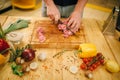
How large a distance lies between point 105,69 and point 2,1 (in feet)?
8.03

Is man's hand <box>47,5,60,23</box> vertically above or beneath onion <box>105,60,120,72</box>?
above

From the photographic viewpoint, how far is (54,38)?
1.17 m

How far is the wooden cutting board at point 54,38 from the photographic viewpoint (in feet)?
3.68

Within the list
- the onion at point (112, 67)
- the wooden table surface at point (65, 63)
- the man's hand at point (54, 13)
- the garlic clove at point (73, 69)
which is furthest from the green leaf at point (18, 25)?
the onion at point (112, 67)

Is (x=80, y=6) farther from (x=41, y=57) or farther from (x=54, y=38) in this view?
(x=41, y=57)

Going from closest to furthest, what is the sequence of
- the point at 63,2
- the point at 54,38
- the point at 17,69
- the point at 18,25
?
the point at 17,69 < the point at 54,38 < the point at 18,25 < the point at 63,2

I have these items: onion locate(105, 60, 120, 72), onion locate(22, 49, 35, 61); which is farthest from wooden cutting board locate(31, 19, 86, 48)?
onion locate(105, 60, 120, 72)

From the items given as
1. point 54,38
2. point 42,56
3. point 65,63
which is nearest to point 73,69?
point 65,63

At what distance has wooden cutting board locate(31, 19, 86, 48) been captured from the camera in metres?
1.12

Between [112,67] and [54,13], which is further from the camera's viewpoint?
[54,13]

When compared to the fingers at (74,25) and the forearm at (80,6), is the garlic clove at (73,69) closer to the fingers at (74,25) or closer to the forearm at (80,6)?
the fingers at (74,25)

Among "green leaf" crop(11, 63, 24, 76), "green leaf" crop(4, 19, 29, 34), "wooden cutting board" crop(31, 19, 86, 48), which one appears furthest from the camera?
"green leaf" crop(4, 19, 29, 34)

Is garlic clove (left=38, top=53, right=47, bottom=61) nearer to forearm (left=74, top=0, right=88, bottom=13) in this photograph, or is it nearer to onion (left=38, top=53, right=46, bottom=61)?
onion (left=38, top=53, right=46, bottom=61)

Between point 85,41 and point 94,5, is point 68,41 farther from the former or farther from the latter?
point 94,5
